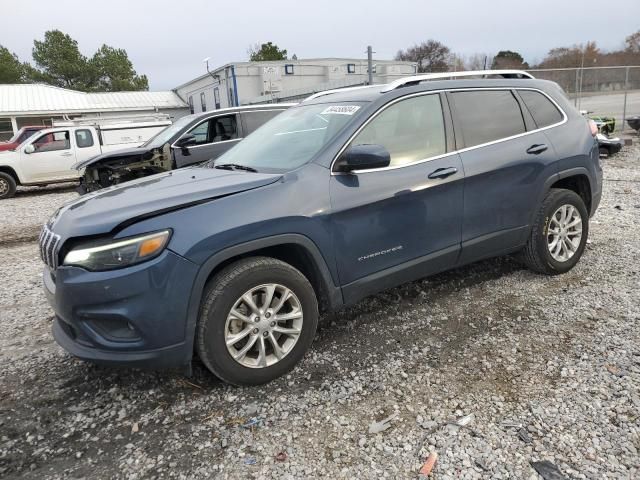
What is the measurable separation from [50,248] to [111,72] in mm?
65737

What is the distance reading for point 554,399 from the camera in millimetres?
2711

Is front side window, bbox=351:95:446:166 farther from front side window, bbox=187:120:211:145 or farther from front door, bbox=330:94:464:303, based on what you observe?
Answer: front side window, bbox=187:120:211:145

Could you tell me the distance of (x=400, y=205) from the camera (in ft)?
10.8

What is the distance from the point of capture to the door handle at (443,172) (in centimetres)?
345

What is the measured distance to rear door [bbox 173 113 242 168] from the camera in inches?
329

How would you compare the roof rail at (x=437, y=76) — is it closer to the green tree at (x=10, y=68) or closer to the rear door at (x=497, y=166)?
the rear door at (x=497, y=166)

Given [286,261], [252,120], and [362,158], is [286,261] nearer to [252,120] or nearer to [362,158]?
[362,158]

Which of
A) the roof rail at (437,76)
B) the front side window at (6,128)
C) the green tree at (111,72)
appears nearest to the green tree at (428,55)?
the green tree at (111,72)

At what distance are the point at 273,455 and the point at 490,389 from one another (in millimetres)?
1348

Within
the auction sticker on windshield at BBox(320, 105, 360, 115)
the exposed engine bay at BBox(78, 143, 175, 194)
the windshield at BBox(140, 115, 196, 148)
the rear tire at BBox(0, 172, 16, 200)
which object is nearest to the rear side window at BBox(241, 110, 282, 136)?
the windshield at BBox(140, 115, 196, 148)

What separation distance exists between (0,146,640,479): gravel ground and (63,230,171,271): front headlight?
36.8 inches

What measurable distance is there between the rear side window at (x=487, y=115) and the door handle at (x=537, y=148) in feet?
0.54

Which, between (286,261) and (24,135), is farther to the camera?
(24,135)

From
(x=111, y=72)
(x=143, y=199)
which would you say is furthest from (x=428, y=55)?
(x=143, y=199)
